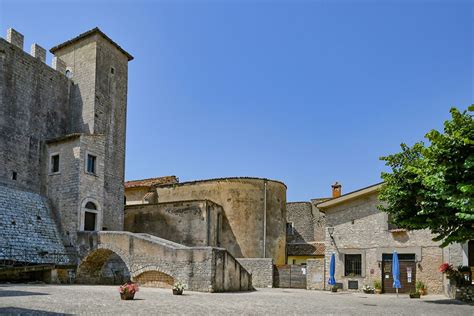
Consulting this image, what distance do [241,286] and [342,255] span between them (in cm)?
672

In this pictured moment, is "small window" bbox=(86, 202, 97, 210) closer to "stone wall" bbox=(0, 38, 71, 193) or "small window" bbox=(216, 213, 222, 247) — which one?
"stone wall" bbox=(0, 38, 71, 193)

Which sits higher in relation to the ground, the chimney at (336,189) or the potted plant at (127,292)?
the chimney at (336,189)

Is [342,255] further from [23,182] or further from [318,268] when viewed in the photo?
[23,182]

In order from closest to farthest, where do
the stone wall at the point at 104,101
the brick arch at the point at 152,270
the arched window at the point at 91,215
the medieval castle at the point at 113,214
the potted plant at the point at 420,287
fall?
1. the brick arch at the point at 152,270
2. the medieval castle at the point at 113,214
3. the potted plant at the point at 420,287
4. the arched window at the point at 91,215
5. the stone wall at the point at 104,101

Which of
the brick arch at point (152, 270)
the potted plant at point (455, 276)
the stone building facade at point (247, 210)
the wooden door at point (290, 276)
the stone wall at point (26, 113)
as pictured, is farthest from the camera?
the stone building facade at point (247, 210)

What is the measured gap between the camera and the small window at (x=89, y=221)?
28.0m

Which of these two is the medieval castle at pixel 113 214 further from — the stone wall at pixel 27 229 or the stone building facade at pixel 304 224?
the stone building facade at pixel 304 224

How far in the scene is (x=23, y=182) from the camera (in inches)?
1109

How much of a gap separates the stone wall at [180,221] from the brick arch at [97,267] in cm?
535

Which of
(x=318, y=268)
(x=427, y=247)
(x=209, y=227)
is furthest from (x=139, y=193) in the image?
(x=427, y=247)

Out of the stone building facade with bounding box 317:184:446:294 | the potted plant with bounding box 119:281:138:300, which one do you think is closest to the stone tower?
the stone building facade with bounding box 317:184:446:294

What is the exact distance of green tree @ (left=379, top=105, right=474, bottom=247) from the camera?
52.3 feet

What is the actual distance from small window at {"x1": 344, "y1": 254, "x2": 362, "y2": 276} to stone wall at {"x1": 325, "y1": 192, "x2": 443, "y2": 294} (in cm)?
25

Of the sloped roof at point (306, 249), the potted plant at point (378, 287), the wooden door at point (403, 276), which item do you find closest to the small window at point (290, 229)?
the sloped roof at point (306, 249)
